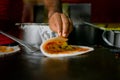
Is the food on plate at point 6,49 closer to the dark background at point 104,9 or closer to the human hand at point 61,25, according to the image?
the human hand at point 61,25

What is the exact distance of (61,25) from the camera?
3.26 feet

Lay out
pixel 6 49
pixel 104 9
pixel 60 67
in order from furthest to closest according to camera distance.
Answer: pixel 104 9
pixel 6 49
pixel 60 67

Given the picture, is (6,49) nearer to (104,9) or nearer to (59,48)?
(59,48)

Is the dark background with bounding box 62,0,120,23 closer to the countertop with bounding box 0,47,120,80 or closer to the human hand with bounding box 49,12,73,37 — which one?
the human hand with bounding box 49,12,73,37

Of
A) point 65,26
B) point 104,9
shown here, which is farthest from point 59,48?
point 104,9

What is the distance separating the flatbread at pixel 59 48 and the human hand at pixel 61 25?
3 cm

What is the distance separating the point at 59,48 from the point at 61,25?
9cm

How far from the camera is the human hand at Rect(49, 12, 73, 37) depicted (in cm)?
98

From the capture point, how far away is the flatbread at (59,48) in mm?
890

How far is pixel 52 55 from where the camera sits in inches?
34.4

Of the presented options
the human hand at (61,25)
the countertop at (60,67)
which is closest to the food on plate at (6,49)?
the countertop at (60,67)

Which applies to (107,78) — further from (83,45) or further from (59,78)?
(83,45)

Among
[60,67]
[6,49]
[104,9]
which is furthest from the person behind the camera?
[104,9]

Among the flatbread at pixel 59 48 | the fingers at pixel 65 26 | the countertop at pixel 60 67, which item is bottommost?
the countertop at pixel 60 67
